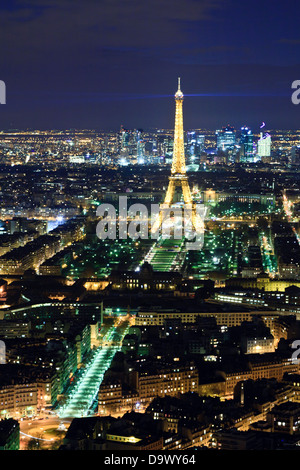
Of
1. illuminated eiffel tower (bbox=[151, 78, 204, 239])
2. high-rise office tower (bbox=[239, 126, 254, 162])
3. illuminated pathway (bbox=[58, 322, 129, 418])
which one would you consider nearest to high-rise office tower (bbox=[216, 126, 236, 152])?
high-rise office tower (bbox=[239, 126, 254, 162])

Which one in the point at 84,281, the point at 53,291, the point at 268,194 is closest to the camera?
the point at 53,291

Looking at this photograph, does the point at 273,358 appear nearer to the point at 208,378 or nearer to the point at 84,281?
the point at 208,378

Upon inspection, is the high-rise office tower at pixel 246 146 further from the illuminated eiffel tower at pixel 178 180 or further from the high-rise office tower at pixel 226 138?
the illuminated eiffel tower at pixel 178 180

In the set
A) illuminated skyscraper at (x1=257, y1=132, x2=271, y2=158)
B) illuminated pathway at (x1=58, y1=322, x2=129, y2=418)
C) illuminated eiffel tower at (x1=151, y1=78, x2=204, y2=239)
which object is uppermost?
illuminated skyscraper at (x1=257, y1=132, x2=271, y2=158)

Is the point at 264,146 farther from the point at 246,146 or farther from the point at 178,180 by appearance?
the point at 178,180

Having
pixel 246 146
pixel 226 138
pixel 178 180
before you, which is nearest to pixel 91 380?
pixel 178 180

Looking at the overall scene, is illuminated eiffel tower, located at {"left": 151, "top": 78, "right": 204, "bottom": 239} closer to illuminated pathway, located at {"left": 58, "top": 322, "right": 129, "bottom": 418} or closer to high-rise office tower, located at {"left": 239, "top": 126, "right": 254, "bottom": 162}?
illuminated pathway, located at {"left": 58, "top": 322, "right": 129, "bottom": 418}

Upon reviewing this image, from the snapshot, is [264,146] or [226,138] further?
[226,138]
